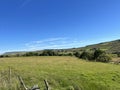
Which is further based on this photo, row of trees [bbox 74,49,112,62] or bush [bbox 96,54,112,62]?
row of trees [bbox 74,49,112,62]

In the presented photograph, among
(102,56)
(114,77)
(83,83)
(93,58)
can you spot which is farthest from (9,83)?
(93,58)

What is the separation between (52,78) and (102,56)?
41620 mm

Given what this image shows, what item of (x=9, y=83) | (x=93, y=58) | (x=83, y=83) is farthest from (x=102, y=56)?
(x=9, y=83)

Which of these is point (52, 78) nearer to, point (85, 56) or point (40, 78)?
point (40, 78)

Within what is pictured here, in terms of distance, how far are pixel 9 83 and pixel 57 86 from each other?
4.38m

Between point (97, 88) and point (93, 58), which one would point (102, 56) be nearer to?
point (93, 58)

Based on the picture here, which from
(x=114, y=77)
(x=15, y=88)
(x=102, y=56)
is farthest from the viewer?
(x=102, y=56)

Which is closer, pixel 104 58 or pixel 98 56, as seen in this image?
pixel 104 58

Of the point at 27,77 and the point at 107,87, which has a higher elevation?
the point at 27,77

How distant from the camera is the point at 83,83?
18906 millimetres

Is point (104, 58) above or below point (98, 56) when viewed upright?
below

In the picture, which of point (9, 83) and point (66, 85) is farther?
point (66, 85)

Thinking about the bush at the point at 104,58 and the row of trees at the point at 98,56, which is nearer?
the bush at the point at 104,58

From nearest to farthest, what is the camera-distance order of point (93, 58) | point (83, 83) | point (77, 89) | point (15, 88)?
point (15, 88) → point (77, 89) → point (83, 83) → point (93, 58)
